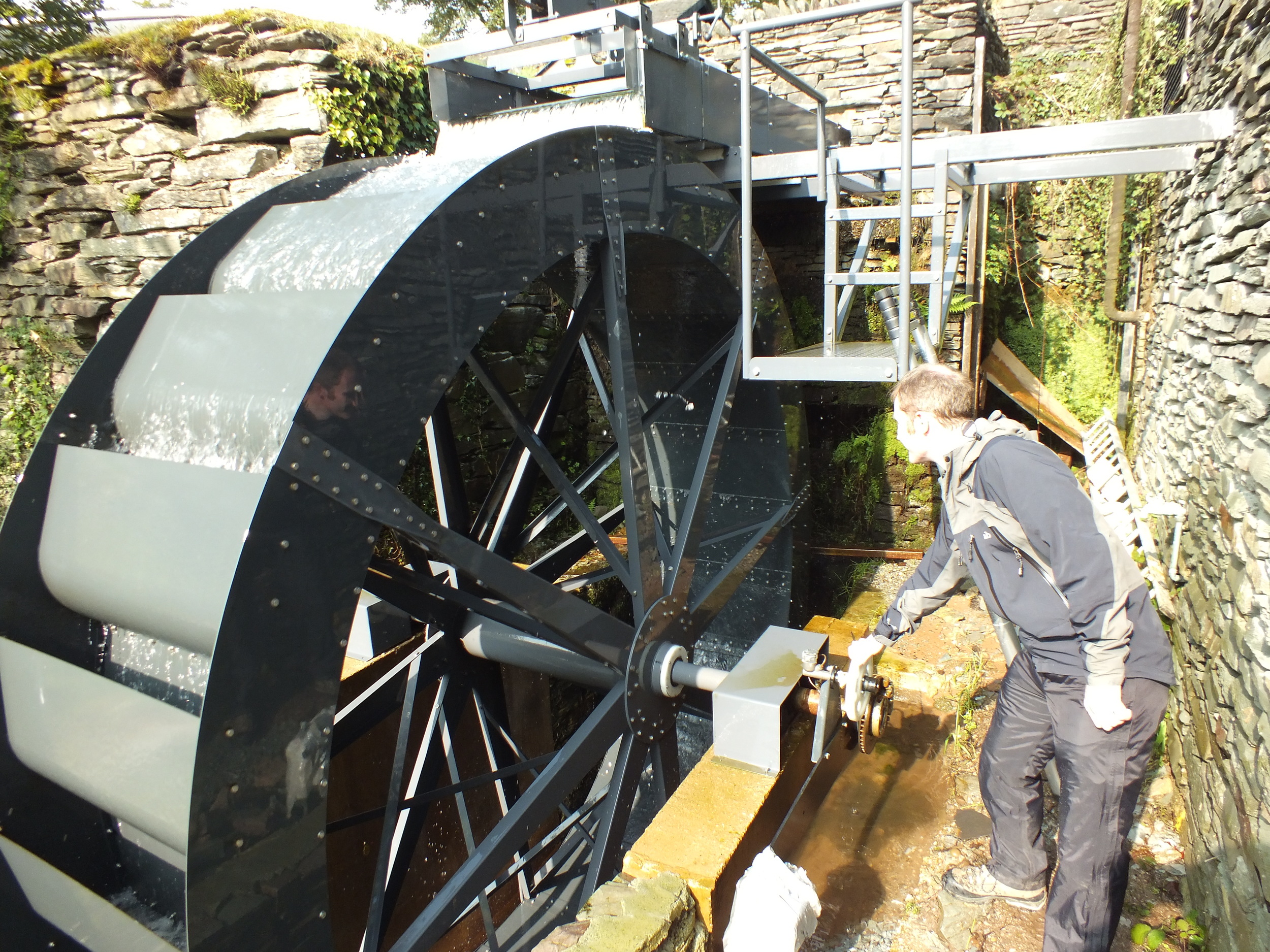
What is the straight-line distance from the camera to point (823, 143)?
346 centimetres

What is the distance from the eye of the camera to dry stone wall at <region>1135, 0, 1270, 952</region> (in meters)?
2.21

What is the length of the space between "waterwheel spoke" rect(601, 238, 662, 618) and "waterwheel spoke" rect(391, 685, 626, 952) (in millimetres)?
420

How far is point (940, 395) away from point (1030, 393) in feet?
16.4

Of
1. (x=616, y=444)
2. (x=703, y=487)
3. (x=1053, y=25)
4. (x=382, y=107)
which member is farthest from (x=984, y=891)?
(x=1053, y=25)

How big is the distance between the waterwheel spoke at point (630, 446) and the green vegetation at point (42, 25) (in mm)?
4679

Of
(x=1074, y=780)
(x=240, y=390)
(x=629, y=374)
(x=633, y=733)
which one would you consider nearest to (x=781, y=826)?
(x=633, y=733)

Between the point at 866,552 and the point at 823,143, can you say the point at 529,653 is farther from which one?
the point at 866,552

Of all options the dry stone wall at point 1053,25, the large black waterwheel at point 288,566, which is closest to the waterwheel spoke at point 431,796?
the large black waterwheel at point 288,566

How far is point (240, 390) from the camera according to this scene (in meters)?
1.97

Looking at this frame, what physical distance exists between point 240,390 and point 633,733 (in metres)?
1.91

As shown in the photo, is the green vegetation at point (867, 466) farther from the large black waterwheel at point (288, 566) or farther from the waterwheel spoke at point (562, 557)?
the large black waterwheel at point (288, 566)

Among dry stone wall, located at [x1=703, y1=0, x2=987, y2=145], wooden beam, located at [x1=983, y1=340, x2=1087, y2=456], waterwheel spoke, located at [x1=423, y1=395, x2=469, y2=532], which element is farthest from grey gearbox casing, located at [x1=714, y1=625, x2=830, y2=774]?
wooden beam, located at [x1=983, y1=340, x2=1087, y2=456]

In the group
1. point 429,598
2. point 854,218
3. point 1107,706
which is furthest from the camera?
point 429,598

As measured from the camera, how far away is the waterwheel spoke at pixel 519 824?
7.52ft
